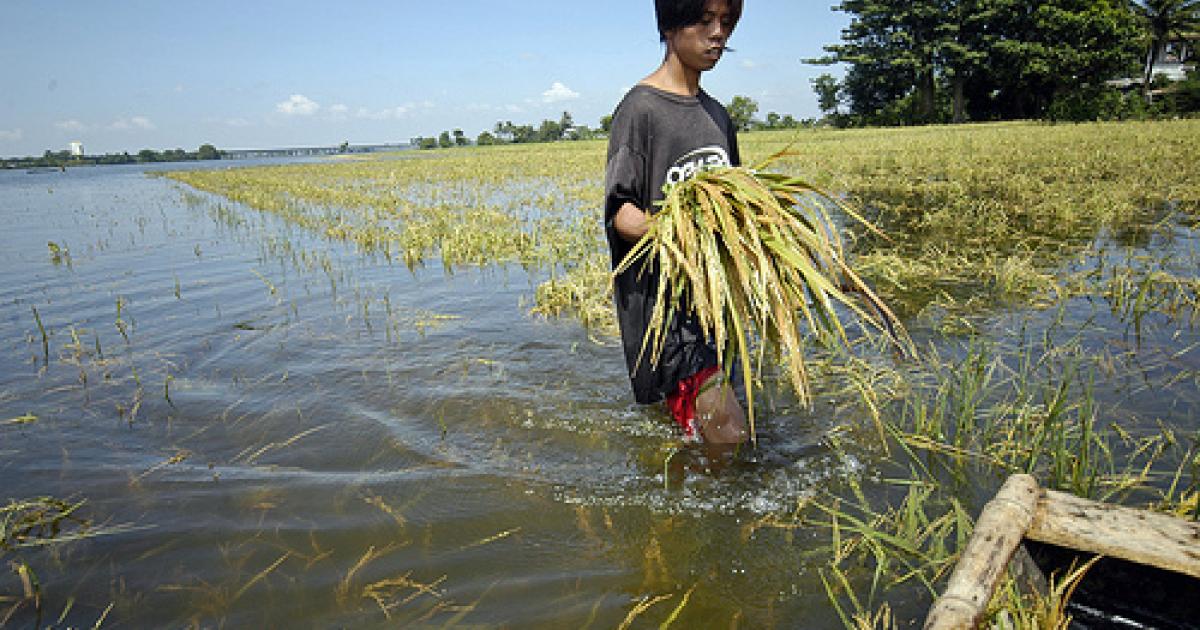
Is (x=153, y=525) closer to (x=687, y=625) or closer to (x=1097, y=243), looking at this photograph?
(x=687, y=625)

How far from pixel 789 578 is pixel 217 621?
152 centimetres

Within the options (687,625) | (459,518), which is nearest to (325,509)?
(459,518)

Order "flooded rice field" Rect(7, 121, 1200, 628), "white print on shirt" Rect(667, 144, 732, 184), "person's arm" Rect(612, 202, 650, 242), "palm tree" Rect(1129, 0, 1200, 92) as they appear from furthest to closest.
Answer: "palm tree" Rect(1129, 0, 1200, 92), "white print on shirt" Rect(667, 144, 732, 184), "person's arm" Rect(612, 202, 650, 242), "flooded rice field" Rect(7, 121, 1200, 628)

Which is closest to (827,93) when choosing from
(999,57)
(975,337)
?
(999,57)

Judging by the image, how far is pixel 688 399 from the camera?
2361 mm

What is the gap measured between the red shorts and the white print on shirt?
68cm

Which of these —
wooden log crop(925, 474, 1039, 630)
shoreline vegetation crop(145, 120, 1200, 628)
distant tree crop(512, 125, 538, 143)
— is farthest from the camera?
distant tree crop(512, 125, 538, 143)

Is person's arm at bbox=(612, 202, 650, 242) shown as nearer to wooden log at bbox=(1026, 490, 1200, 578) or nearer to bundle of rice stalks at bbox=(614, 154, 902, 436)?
bundle of rice stalks at bbox=(614, 154, 902, 436)

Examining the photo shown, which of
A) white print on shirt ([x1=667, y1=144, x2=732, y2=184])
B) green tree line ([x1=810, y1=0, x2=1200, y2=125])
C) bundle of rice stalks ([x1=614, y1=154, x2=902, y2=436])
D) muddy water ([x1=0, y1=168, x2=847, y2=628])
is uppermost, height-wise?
green tree line ([x1=810, y1=0, x2=1200, y2=125])

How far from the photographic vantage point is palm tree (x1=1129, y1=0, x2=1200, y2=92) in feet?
112

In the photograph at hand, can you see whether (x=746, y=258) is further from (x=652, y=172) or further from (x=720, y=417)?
(x=720, y=417)

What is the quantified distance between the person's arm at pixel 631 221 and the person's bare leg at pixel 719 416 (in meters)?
0.60

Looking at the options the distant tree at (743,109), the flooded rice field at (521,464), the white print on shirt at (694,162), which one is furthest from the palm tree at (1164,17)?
the white print on shirt at (694,162)

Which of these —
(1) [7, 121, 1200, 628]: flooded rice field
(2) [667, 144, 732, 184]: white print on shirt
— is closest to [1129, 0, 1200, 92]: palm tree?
(1) [7, 121, 1200, 628]: flooded rice field
